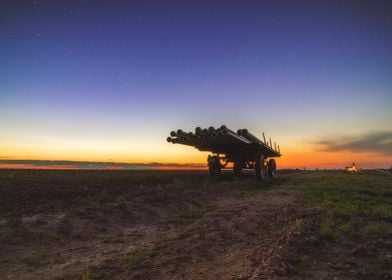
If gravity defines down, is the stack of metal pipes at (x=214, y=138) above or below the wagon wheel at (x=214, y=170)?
above

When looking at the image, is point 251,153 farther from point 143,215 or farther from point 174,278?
point 174,278

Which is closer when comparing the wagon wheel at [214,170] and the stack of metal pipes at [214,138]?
the stack of metal pipes at [214,138]

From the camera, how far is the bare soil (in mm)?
5559

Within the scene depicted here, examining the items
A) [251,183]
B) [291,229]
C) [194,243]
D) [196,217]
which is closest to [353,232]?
[291,229]

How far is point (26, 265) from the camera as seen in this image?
260 inches

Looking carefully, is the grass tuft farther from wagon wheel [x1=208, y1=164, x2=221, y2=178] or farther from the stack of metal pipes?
wagon wheel [x1=208, y1=164, x2=221, y2=178]

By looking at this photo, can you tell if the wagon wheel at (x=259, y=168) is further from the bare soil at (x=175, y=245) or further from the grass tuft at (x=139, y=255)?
the grass tuft at (x=139, y=255)

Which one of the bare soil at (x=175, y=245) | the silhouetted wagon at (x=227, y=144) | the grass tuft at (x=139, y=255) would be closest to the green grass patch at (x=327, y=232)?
the bare soil at (x=175, y=245)

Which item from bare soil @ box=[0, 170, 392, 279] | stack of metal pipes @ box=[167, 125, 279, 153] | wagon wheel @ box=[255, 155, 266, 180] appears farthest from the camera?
wagon wheel @ box=[255, 155, 266, 180]

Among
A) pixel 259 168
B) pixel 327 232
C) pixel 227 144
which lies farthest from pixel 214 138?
pixel 327 232

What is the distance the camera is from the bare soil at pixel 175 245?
5559 mm

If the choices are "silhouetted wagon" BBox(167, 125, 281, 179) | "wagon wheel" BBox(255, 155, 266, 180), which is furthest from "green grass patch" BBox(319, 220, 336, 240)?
"wagon wheel" BBox(255, 155, 266, 180)

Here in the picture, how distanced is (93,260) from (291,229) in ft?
12.5

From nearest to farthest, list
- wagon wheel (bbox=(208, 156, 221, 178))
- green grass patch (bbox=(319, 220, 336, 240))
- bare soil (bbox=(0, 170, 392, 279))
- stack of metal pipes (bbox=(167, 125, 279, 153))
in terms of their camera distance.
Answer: bare soil (bbox=(0, 170, 392, 279)) < green grass patch (bbox=(319, 220, 336, 240)) < stack of metal pipes (bbox=(167, 125, 279, 153)) < wagon wheel (bbox=(208, 156, 221, 178))
